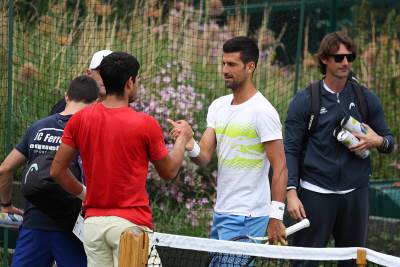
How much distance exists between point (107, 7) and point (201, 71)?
1176 millimetres

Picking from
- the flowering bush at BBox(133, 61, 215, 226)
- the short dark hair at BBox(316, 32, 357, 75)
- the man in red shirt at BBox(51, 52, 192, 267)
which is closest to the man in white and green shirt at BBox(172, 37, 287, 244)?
the short dark hair at BBox(316, 32, 357, 75)

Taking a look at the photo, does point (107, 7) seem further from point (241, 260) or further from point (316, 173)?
point (241, 260)

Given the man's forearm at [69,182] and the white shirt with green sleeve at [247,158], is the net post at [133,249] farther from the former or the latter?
the white shirt with green sleeve at [247,158]

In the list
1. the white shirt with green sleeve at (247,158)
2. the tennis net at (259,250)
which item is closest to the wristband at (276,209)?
the white shirt with green sleeve at (247,158)

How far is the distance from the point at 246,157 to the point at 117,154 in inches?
51.6

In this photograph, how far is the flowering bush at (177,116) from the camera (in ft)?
35.9

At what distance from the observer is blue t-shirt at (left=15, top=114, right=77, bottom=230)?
711 cm

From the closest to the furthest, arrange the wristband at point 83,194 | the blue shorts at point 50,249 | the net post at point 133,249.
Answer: the net post at point 133,249 → the wristband at point 83,194 → the blue shorts at point 50,249

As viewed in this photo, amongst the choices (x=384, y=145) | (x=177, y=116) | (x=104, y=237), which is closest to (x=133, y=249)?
(x=104, y=237)

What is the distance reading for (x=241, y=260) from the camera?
6.95 meters

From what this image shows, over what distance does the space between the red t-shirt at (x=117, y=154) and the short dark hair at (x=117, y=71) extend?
0.12 m

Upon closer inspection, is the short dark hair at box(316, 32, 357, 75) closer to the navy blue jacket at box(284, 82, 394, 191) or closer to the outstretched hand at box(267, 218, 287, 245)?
the navy blue jacket at box(284, 82, 394, 191)

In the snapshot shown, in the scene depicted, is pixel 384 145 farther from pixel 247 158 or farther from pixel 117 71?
pixel 117 71

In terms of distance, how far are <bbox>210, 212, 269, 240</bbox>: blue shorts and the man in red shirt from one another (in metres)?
1.00
